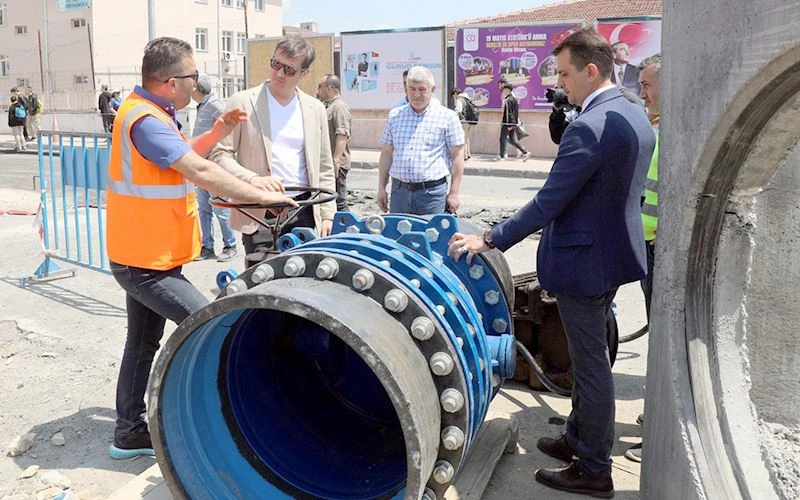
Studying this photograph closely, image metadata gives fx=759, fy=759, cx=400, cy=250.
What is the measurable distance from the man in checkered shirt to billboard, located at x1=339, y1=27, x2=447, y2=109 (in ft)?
48.1

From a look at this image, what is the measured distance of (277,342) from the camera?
10.4 ft

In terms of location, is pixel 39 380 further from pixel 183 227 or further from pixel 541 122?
pixel 541 122

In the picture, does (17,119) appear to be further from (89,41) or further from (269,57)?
(89,41)

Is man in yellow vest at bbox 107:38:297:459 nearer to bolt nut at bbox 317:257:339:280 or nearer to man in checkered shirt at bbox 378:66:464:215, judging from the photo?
bolt nut at bbox 317:257:339:280

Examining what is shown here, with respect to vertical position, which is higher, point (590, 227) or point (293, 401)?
point (590, 227)

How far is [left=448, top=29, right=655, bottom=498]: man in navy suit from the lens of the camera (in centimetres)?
302

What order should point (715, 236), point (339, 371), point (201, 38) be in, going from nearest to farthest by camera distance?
point (715, 236)
point (339, 371)
point (201, 38)

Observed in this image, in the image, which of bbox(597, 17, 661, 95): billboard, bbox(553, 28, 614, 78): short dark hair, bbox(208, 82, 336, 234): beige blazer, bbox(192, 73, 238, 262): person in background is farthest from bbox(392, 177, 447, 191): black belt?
bbox(597, 17, 661, 95): billboard

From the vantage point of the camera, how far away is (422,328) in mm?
2373

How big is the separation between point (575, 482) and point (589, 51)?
1.84m

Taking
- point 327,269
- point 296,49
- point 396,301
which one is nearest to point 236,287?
point 327,269

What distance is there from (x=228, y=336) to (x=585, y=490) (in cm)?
168

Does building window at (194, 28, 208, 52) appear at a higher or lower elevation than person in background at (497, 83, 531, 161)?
higher

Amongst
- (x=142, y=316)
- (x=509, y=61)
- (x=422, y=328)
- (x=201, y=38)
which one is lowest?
(x=142, y=316)
